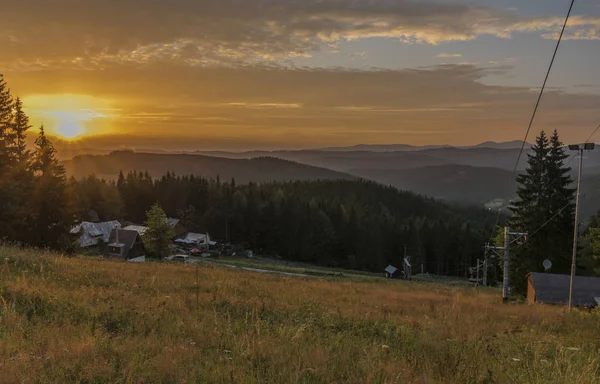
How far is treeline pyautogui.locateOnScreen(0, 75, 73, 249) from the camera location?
30.7m

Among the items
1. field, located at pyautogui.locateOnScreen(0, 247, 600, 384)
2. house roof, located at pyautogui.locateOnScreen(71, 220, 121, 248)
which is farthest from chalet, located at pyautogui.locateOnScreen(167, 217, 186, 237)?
field, located at pyautogui.locateOnScreen(0, 247, 600, 384)

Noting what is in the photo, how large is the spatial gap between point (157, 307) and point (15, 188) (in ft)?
91.1

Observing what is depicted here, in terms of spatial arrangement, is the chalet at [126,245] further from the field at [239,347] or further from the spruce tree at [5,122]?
the field at [239,347]

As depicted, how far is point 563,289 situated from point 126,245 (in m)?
61.0

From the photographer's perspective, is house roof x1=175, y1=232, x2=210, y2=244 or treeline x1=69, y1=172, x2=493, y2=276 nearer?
house roof x1=175, y1=232, x2=210, y2=244

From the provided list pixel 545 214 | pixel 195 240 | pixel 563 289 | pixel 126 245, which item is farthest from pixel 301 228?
pixel 563 289

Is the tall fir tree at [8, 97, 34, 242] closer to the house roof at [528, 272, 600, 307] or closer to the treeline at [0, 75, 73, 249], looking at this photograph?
the treeline at [0, 75, 73, 249]

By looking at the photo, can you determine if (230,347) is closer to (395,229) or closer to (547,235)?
(547,235)

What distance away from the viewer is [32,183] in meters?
33.5

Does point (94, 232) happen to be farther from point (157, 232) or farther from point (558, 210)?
point (558, 210)

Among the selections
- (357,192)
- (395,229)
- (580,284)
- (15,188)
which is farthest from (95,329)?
(357,192)

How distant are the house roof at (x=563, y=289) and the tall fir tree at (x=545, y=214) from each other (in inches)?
474

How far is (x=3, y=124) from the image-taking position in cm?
3189

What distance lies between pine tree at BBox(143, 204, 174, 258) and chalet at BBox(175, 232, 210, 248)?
38110mm
